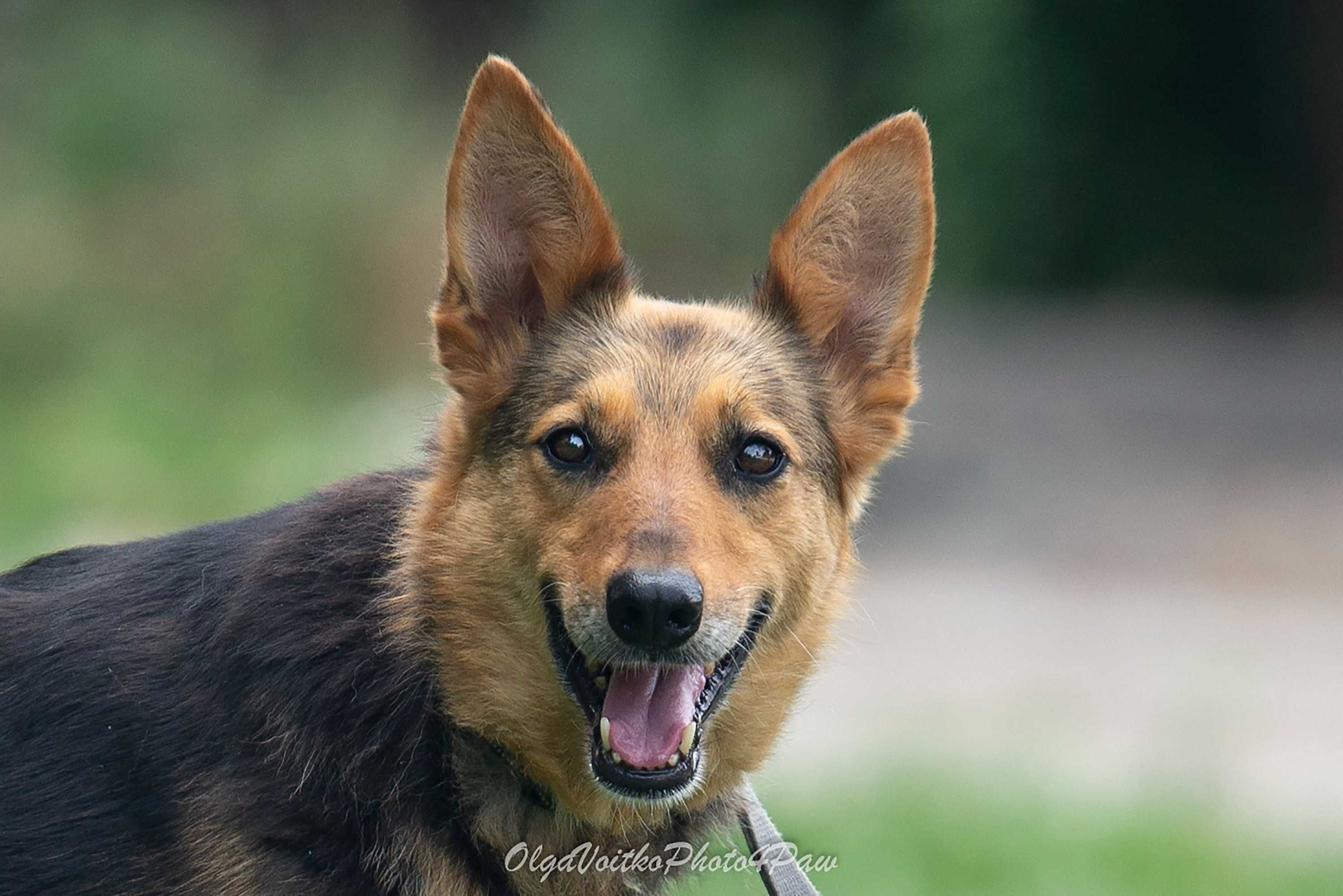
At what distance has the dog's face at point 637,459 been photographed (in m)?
3.80

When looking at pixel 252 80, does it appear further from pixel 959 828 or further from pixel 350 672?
pixel 350 672

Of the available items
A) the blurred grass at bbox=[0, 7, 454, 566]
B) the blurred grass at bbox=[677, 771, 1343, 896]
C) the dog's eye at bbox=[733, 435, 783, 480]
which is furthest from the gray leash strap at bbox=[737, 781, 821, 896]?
the blurred grass at bbox=[0, 7, 454, 566]

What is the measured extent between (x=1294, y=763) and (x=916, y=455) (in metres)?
5.34

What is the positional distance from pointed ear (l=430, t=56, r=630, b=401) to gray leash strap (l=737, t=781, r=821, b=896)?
1.33 metres

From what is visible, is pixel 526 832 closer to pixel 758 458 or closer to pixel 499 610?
pixel 499 610

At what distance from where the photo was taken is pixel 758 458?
4184mm

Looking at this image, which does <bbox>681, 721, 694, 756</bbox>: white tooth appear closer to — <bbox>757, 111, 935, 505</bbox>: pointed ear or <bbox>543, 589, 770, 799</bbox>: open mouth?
<bbox>543, 589, 770, 799</bbox>: open mouth

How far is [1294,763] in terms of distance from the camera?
29.2ft

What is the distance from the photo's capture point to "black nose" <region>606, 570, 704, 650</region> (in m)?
3.63

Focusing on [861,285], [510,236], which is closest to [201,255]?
[510,236]

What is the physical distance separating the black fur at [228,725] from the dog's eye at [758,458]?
3.05 ft

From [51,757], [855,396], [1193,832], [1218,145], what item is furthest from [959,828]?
[1218,145]

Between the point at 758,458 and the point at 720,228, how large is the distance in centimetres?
1257

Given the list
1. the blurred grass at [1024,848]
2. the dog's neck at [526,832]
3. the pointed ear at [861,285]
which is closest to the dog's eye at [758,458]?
the pointed ear at [861,285]
